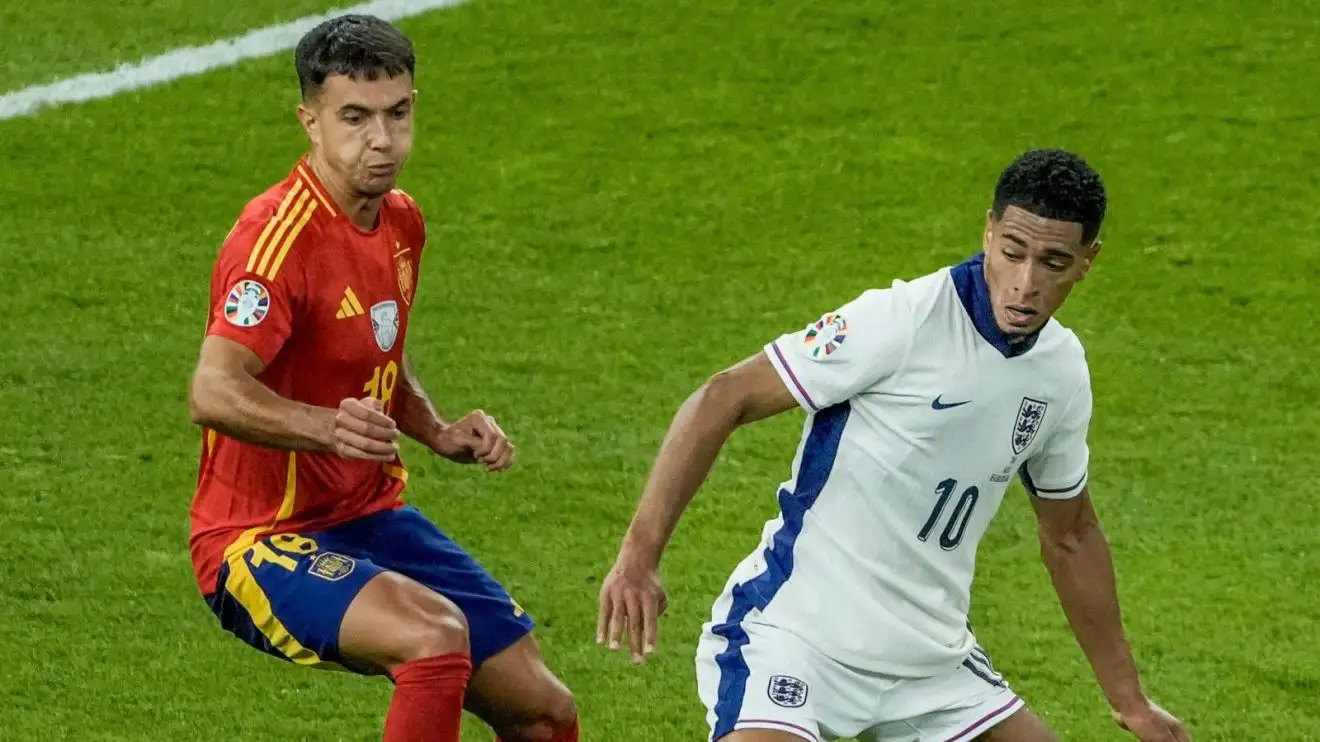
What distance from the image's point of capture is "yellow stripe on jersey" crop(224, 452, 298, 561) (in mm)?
4727

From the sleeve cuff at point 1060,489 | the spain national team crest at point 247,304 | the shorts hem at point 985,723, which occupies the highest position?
the spain national team crest at point 247,304

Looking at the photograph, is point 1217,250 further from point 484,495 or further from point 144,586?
point 144,586

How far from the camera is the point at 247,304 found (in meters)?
4.47

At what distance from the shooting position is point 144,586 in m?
6.56

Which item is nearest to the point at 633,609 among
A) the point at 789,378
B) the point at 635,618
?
the point at 635,618

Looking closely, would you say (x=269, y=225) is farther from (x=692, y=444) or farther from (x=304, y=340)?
(x=692, y=444)

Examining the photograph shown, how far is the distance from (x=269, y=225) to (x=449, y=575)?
89 centimetres

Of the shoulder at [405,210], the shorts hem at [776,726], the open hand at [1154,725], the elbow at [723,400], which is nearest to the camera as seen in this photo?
the elbow at [723,400]

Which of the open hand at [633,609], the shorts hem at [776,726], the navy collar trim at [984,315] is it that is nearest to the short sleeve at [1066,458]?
the navy collar trim at [984,315]

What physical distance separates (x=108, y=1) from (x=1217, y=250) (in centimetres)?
533

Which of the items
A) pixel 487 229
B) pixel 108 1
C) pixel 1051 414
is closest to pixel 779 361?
pixel 1051 414

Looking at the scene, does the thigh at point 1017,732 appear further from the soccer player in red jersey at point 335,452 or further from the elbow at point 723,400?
the soccer player in red jersey at point 335,452

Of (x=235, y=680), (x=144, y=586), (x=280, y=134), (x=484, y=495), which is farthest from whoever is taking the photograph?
(x=280, y=134)

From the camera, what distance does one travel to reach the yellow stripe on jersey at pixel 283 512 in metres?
4.73
